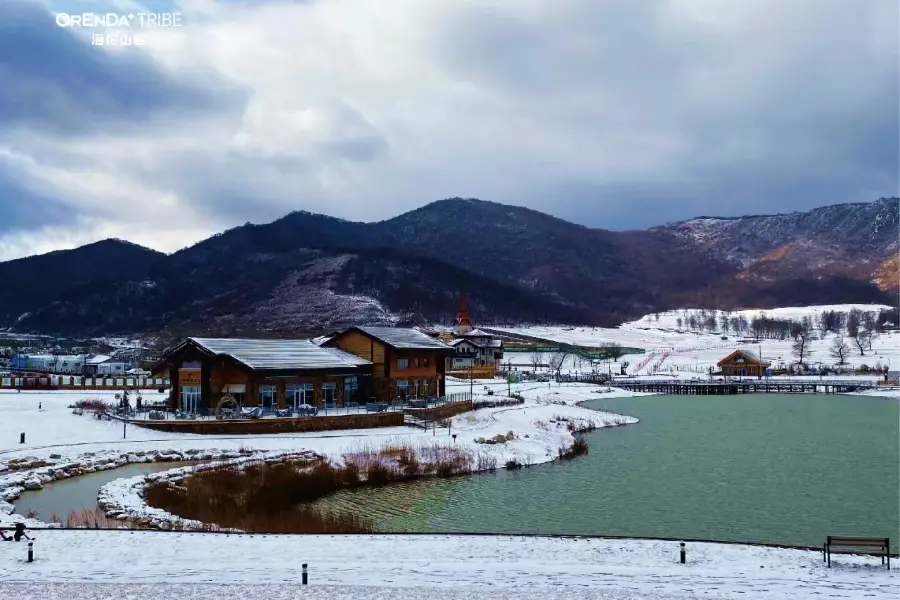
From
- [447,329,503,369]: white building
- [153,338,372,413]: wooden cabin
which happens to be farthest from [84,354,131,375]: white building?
[153,338,372,413]: wooden cabin

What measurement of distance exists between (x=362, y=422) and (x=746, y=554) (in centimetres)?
2660

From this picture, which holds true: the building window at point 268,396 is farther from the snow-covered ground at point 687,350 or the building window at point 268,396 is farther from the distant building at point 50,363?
the snow-covered ground at point 687,350

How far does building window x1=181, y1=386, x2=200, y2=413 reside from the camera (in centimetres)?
4288

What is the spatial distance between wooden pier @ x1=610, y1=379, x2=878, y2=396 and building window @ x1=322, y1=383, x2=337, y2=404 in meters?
52.5

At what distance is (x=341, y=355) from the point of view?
169ft

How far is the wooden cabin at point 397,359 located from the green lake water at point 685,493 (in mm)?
12372

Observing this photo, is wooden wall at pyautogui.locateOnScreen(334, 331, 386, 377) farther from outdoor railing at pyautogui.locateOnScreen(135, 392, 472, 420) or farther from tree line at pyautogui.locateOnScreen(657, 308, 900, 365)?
tree line at pyautogui.locateOnScreen(657, 308, 900, 365)

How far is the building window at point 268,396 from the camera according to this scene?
142 ft

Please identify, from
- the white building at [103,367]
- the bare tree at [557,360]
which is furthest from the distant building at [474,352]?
the white building at [103,367]

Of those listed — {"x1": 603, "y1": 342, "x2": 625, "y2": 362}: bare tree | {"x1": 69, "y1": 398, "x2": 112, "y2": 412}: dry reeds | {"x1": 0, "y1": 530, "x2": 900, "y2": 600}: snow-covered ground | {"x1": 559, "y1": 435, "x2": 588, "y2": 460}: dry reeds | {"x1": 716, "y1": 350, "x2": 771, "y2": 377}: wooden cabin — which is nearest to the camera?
{"x1": 0, "y1": 530, "x2": 900, "y2": 600}: snow-covered ground

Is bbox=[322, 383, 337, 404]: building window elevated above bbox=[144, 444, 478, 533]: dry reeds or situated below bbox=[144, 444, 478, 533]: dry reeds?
above

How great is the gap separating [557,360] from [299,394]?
8576 cm

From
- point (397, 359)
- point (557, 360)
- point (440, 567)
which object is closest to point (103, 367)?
point (397, 359)

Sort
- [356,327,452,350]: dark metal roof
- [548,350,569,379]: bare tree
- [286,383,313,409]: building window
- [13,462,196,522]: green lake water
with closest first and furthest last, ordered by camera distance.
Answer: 1. [13,462,196,522]: green lake water
2. [286,383,313,409]: building window
3. [356,327,452,350]: dark metal roof
4. [548,350,569,379]: bare tree
